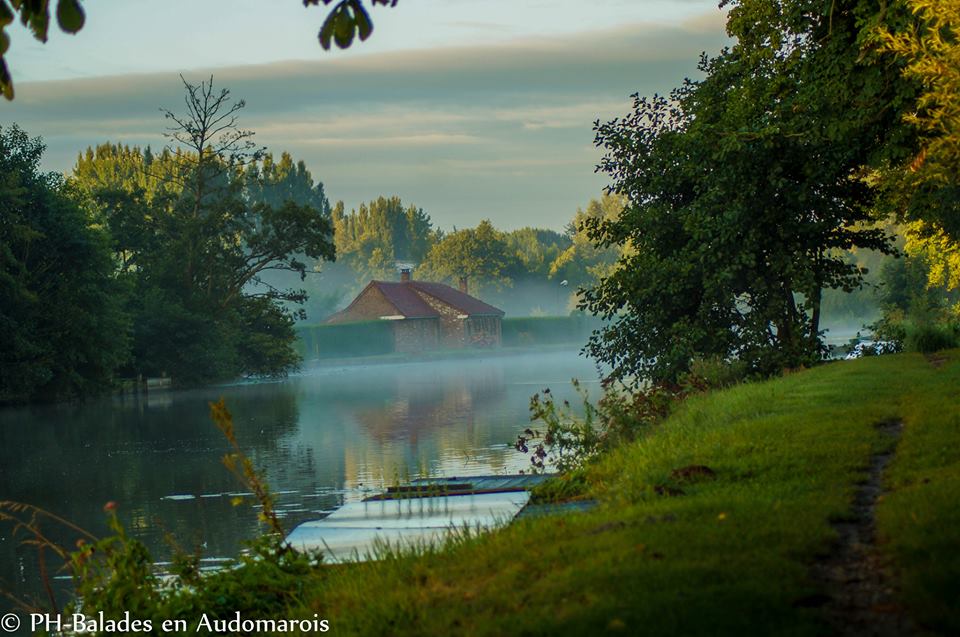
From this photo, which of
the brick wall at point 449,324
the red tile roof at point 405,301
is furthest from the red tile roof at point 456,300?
the red tile roof at point 405,301

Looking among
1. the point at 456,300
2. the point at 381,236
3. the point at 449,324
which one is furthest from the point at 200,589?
the point at 381,236

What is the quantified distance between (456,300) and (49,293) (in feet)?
195

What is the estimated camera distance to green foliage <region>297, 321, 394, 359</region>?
9312 cm

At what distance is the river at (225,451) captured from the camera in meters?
19.4

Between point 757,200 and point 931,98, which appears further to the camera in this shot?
point 757,200

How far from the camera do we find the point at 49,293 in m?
50.6

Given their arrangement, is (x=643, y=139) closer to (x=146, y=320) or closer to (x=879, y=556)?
(x=879, y=556)

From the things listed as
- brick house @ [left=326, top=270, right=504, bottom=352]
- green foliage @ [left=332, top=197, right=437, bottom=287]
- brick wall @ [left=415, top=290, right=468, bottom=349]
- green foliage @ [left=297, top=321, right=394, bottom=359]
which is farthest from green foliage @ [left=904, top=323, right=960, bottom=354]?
green foliage @ [left=332, top=197, right=437, bottom=287]

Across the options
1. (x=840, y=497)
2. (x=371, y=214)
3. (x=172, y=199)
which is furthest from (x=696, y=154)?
(x=371, y=214)

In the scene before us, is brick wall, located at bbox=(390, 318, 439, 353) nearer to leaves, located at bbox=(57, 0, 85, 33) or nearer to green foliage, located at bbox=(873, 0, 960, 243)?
green foliage, located at bbox=(873, 0, 960, 243)

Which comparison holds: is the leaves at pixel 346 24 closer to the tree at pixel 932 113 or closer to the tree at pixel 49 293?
the tree at pixel 932 113

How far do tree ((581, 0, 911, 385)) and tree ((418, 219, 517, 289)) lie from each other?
114m

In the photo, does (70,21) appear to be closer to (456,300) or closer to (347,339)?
(347,339)

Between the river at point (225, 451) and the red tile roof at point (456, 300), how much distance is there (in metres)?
49.6
